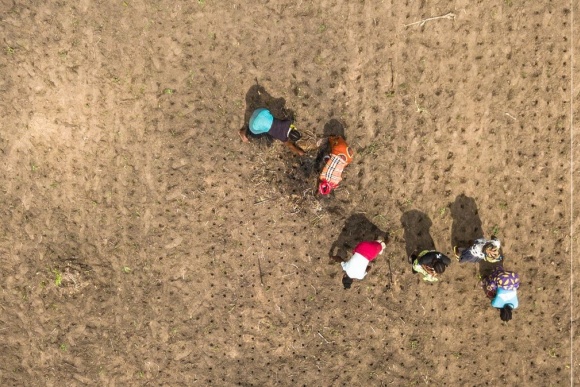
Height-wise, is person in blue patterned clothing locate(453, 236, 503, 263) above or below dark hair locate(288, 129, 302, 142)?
below

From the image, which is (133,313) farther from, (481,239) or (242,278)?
(481,239)

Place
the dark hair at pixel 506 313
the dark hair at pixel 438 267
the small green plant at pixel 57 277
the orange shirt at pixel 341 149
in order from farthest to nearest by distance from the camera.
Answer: the small green plant at pixel 57 277 < the orange shirt at pixel 341 149 < the dark hair at pixel 506 313 < the dark hair at pixel 438 267

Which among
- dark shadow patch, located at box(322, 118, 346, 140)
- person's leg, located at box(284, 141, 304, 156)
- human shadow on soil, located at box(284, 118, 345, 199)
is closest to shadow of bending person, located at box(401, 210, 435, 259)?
human shadow on soil, located at box(284, 118, 345, 199)

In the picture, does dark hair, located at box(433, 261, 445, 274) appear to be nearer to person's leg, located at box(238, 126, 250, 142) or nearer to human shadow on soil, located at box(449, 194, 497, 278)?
human shadow on soil, located at box(449, 194, 497, 278)

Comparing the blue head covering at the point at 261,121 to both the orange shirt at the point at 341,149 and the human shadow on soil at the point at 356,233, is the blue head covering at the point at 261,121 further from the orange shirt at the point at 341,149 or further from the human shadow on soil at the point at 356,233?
the human shadow on soil at the point at 356,233

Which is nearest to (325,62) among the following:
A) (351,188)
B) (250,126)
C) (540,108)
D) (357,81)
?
(357,81)

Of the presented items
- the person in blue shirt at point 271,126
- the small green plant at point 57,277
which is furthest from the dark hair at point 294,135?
the small green plant at point 57,277

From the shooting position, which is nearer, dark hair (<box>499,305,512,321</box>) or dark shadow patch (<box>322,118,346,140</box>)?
dark hair (<box>499,305,512,321</box>)
